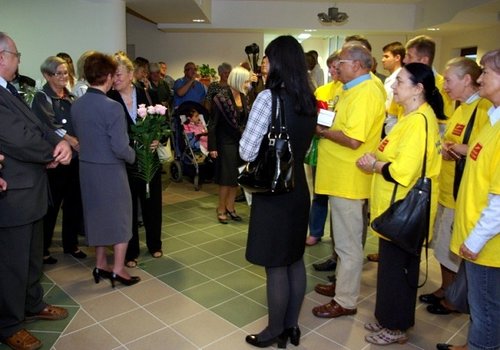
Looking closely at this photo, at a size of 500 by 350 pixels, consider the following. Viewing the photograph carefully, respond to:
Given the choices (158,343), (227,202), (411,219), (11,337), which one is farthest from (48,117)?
(411,219)

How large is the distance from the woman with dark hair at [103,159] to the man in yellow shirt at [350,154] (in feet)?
4.39

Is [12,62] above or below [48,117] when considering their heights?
above

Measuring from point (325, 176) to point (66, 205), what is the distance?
7.49ft

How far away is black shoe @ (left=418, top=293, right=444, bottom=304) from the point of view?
9.54 feet

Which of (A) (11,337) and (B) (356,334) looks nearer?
(A) (11,337)

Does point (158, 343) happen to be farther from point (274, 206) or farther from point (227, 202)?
point (227, 202)

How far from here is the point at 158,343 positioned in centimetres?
246

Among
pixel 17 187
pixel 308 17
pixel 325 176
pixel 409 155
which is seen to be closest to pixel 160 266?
pixel 17 187

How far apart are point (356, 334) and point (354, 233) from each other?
1.99ft

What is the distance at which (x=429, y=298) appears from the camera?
2951 mm

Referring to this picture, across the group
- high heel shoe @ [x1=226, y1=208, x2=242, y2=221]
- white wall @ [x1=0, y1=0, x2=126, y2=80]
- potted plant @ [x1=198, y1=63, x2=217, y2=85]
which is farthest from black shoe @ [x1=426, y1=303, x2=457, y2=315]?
potted plant @ [x1=198, y1=63, x2=217, y2=85]

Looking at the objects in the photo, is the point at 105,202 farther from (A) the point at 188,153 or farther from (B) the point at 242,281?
(A) the point at 188,153

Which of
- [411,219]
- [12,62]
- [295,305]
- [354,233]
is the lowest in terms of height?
[295,305]

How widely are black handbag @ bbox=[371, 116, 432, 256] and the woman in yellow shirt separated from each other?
1.55 feet
